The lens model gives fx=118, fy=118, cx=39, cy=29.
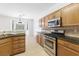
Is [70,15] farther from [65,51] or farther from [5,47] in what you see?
[5,47]

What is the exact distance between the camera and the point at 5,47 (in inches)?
135

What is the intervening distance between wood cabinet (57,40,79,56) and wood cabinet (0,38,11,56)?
1.52m

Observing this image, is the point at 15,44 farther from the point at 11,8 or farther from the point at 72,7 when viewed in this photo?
the point at 72,7

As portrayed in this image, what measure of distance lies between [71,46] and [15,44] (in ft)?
7.09

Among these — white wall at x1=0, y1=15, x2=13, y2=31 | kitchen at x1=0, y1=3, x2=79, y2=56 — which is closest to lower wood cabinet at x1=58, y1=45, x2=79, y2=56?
kitchen at x1=0, y1=3, x2=79, y2=56

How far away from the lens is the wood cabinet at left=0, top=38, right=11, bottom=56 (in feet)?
10.4

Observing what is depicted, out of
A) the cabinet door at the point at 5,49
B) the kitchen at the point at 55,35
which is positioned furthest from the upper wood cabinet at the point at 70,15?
the cabinet door at the point at 5,49

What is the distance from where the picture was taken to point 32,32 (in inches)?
326

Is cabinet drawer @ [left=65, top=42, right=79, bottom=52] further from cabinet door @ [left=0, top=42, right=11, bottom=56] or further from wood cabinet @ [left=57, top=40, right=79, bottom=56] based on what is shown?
cabinet door @ [left=0, top=42, right=11, bottom=56]

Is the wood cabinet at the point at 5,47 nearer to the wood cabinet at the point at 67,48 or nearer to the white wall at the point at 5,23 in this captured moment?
the white wall at the point at 5,23

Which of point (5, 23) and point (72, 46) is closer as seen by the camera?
point (72, 46)

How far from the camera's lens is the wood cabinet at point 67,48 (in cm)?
243

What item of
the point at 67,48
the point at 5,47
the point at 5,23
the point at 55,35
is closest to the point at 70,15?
the point at 67,48

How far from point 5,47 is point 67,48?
1.78 m
